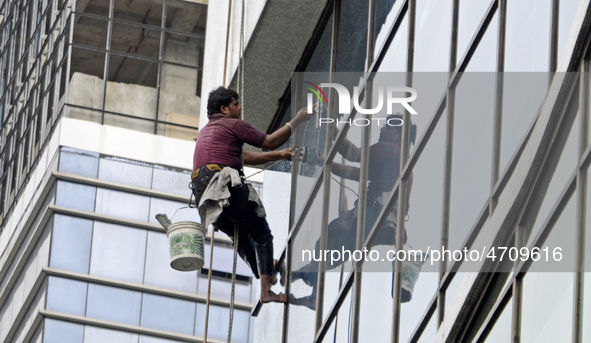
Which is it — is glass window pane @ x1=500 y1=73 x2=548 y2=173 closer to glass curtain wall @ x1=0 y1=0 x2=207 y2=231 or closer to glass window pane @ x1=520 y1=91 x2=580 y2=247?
glass window pane @ x1=520 y1=91 x2=580 y2=247

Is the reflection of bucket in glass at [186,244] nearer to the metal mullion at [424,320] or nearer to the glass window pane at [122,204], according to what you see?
the metal mullion at [424,320]

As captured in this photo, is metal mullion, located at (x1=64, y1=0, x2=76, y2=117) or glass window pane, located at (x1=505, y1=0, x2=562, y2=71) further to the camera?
metal mullion, located at (x1=64, y1=0, x2=76, y2=117)

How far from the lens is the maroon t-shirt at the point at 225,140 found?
10742 mm

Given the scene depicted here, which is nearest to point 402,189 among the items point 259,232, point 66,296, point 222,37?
point 259,232

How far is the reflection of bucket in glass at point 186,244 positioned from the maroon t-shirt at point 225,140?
825 millimetres

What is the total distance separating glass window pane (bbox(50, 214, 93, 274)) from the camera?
39.7 m

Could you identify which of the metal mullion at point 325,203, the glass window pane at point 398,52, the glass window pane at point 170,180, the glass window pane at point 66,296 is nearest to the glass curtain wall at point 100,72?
the glass window pane at point 170,180

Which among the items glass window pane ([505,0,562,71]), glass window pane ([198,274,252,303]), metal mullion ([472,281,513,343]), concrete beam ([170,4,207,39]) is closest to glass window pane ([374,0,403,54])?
glass window pane ([505,0,562,71])

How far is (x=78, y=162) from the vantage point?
41531 millimetres

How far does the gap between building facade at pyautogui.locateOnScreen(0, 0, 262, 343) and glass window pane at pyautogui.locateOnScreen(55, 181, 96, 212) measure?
0.03 metres

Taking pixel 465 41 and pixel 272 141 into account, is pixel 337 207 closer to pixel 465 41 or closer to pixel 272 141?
pixel 272 141

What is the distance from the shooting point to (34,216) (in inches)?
1636

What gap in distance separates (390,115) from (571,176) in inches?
136

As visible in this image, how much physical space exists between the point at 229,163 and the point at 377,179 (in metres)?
1.84
